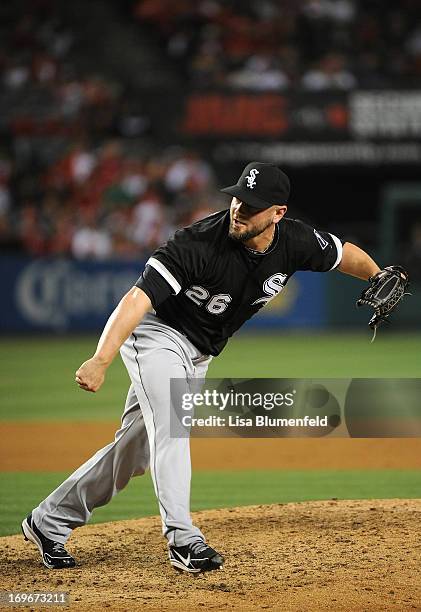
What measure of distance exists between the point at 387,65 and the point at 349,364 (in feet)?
29.1

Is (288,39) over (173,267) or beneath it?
over

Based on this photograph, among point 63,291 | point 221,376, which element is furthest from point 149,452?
point 63,291

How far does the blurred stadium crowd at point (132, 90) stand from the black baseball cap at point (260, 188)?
1280 centimetres

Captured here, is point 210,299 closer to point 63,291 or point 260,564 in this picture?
point 260,564

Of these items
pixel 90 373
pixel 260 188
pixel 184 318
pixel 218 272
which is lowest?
pixel 90 373

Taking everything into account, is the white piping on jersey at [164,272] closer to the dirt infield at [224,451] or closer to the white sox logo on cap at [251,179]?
the white sox logo on cap at [251,179]

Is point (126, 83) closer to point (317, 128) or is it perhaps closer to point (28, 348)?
point (317, 128)

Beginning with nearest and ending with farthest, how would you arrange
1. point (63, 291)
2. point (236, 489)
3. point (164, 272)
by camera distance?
point (164, 272) < point (236, 489) < point (63, 291)

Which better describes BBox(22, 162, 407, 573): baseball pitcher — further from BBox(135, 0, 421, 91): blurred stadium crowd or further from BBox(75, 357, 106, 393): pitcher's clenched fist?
BBox(135, 0, 421, 91): blurred stadium crowd

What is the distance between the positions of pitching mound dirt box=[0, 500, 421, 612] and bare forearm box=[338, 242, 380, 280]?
1.41 meters

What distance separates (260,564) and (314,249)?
156 cm

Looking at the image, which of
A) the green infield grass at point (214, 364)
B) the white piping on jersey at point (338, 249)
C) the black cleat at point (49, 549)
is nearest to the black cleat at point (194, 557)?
the black cleat at point (49, 549)

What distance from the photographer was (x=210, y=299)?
4832 mm

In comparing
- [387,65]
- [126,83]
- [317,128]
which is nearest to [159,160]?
[126,83]
